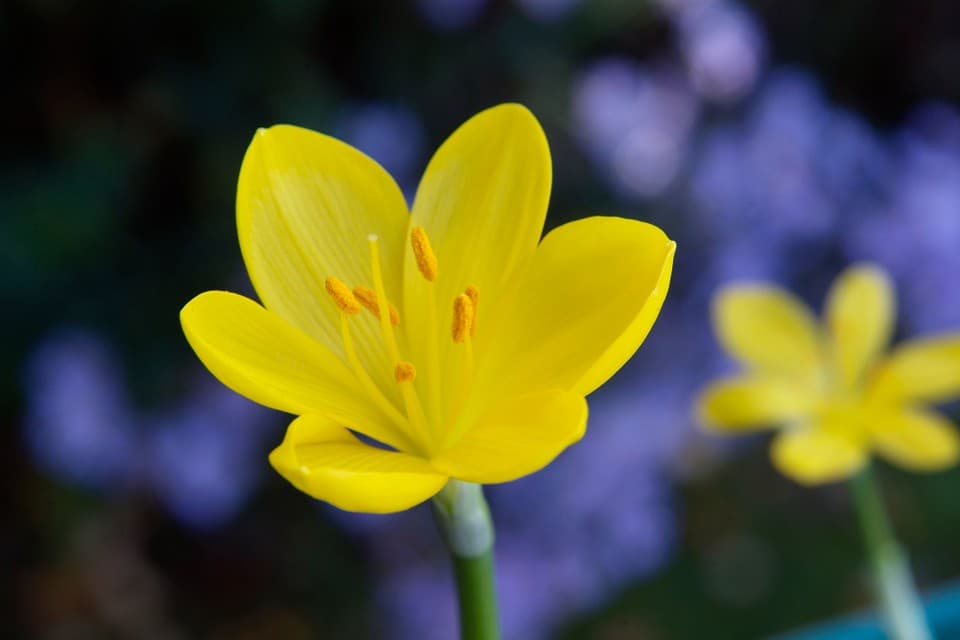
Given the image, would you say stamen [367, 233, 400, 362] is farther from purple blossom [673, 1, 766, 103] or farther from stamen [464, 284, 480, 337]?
purple blossom [673, 1, 766, 103]

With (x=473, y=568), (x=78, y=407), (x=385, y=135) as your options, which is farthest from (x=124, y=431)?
(x=473, y=568)

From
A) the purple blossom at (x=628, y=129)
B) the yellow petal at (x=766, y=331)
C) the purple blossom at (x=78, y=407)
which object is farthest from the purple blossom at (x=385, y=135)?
the yellow petal at (x=766, y=331)

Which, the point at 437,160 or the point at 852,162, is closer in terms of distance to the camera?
the point at 437,160

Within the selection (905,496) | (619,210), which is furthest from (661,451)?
(905,496)

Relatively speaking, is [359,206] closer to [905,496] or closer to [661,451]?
[661,451]

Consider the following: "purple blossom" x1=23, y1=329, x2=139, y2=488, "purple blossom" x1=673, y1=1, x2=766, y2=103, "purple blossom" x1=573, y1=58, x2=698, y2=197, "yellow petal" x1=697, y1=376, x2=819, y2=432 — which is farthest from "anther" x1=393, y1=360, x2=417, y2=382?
"purple blossom" x1=673, y1=1, x2=766, y2=103

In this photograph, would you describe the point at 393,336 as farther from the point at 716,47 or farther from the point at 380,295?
the point at 716,47

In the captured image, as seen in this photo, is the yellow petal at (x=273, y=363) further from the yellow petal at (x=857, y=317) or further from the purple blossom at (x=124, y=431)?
the purple blossom at (x=124, y=431)
